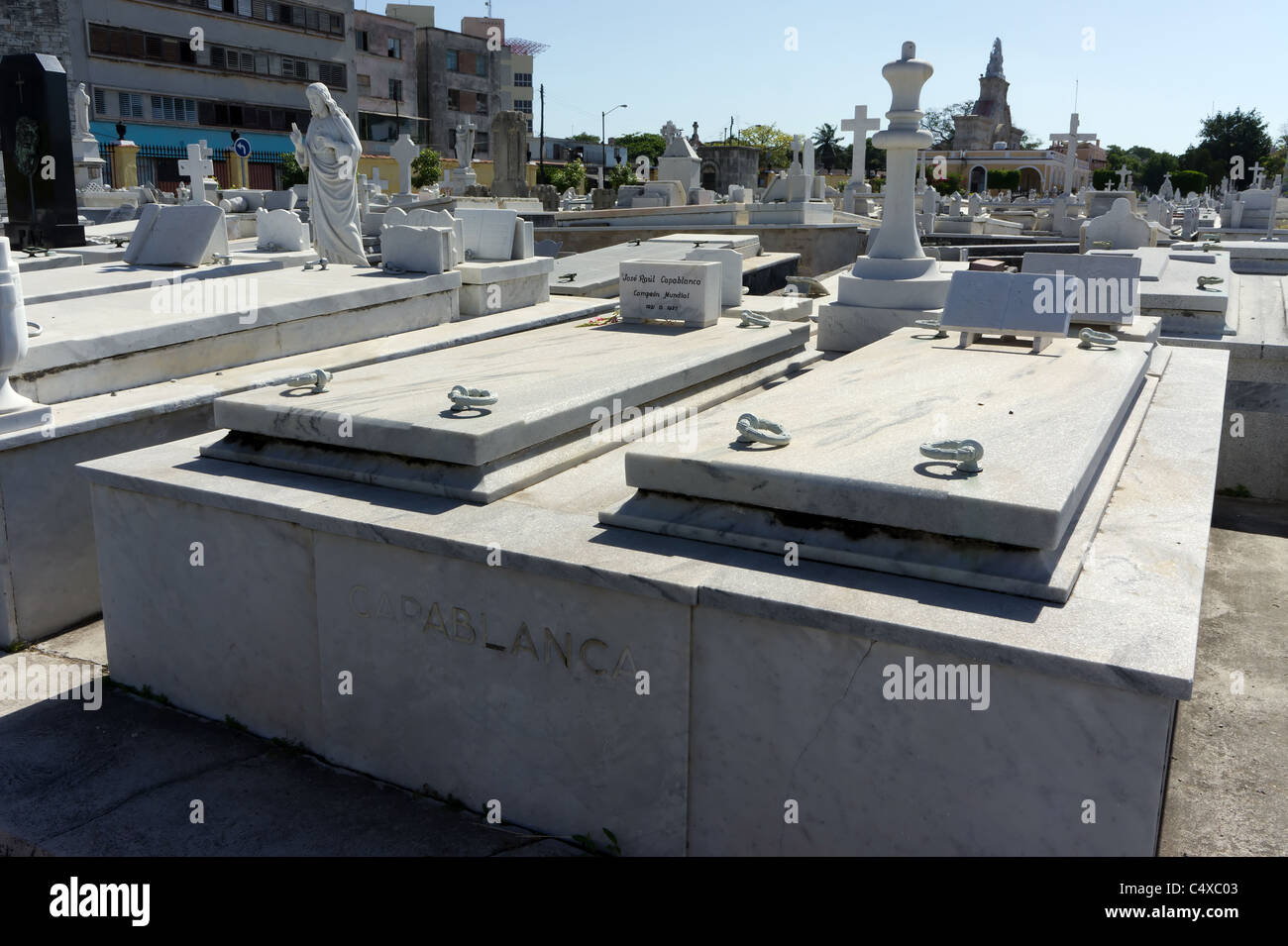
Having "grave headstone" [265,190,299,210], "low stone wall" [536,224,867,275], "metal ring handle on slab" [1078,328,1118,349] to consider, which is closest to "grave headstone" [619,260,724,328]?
"metal ring handle on slab" [1078,328,1118,349]

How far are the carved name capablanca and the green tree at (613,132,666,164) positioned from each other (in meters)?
83.5

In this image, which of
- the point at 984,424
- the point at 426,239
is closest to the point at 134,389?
the point at 426,239

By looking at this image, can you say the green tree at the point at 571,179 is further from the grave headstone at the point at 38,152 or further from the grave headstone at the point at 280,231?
the grave headstone at the point at 280,231

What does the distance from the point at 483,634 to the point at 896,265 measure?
5.43m

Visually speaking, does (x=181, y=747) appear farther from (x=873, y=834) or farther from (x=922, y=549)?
(x=922, y=549)

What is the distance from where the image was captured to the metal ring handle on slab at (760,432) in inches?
152

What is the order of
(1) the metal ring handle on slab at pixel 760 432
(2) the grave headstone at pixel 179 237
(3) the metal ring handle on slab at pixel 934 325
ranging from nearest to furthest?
1. (1) the metal ring handle on slab at pixel 760 432
2. (3) the metal ring handle on slab at pixel 934 325
3. (2) the grave headstone at pixel 179 237

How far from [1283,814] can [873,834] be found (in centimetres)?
164

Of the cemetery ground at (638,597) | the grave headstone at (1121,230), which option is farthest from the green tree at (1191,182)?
the cemetery ground at (638,597)

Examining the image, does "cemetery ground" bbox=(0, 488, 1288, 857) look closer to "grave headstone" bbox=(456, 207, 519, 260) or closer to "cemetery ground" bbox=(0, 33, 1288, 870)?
"cemetery ground" bbox=(0, 33, 1288, 870)

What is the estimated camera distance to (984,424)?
4250 millimetres

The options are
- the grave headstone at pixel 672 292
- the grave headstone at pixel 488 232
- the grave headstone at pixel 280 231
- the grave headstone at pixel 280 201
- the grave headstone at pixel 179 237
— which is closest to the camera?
the grave headstone at pixel 672 292

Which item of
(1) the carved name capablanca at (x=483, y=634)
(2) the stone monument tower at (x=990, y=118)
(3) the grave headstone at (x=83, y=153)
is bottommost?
(1) the carved name capablanca at (x=483, y=634)

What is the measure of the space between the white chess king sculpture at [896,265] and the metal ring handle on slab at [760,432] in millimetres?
4015
